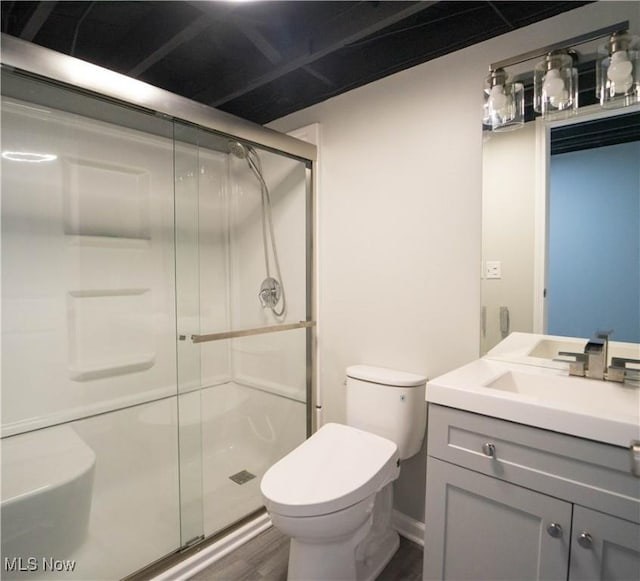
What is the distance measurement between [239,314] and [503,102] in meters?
1.61

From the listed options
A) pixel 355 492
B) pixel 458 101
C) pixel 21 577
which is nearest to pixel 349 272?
pixel 458 101

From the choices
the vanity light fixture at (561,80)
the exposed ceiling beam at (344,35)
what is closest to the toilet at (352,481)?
the vanity light fixture at (561,80)

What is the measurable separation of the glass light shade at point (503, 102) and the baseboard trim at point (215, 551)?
2.09 metres

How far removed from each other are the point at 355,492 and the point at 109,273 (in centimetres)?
166

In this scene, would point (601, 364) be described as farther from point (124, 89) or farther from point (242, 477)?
point (124, 89)

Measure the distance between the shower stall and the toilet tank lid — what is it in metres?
0.47

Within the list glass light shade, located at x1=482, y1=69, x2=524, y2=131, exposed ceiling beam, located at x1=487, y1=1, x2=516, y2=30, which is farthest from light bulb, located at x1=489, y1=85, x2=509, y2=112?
exposed ceiling beam, located at x1=487, y1=1, x2=516, y2=30

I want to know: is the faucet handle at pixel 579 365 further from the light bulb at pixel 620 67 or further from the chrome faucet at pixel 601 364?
the light bulb at pixel 620 67

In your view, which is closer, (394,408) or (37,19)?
(37,19)

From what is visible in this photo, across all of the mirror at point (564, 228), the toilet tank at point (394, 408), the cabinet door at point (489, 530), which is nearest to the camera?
the cabinet door at point (489, 530)

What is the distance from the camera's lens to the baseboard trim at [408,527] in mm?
1652

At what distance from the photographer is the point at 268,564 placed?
5.06ft

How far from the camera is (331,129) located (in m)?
1.96

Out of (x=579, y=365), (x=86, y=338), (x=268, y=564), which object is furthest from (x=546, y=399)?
(x=86, y=338)
